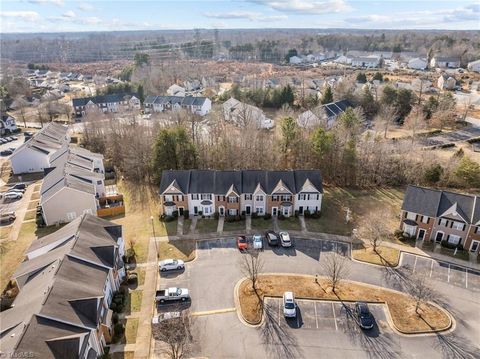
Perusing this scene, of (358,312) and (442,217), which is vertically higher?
(442,217)

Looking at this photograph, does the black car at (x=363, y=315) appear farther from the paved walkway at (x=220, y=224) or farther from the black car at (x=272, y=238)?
the paved walkway at (x=220, y=224)

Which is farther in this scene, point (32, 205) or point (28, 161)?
point (28, 161)

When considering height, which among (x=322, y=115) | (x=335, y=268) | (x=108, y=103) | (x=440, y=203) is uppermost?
(x=322, y=115)

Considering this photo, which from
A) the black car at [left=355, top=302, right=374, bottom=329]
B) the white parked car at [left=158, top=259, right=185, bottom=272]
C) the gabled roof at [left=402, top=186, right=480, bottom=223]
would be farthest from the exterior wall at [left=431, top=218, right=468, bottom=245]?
the white parked car at [left=158, top=259, right=185, bottom=272]

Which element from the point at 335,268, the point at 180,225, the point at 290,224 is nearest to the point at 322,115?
the point at 290,224

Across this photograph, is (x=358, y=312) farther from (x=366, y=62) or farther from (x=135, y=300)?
(x=366, y=62)

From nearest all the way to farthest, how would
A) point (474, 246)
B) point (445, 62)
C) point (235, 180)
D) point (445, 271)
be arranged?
point (445, 271), point (474, 246), point (235, 180), point (445, 62)

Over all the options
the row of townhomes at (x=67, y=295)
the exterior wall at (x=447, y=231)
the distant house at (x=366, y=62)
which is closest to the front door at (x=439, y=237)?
the exterior wall at (x=447, y=231)
